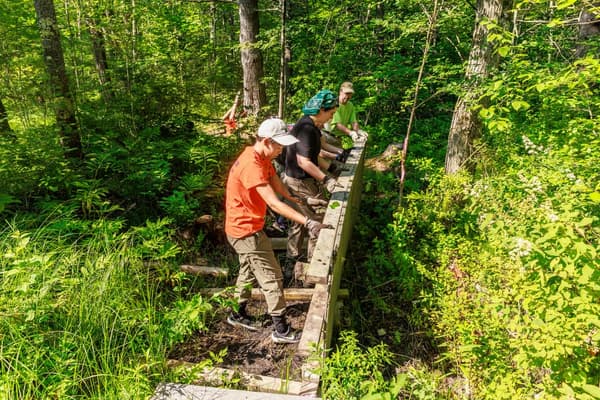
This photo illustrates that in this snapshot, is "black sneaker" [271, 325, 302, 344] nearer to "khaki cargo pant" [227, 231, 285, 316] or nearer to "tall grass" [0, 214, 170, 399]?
"khaki cargo pant" [227, 231, 285, 316]

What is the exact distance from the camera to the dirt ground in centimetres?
354

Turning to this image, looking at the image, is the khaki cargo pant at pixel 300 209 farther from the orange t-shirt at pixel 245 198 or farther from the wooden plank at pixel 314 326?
the orange t-shirt at pixel 245 198

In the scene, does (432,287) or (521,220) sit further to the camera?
(432,287)

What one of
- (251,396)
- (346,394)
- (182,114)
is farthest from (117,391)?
(182,114)

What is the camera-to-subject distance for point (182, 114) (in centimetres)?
792

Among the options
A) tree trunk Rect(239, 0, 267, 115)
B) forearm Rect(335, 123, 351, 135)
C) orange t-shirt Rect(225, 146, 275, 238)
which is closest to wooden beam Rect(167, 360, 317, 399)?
orange t-shirt Rect(225, 146, 275, 238)

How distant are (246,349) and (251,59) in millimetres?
6555

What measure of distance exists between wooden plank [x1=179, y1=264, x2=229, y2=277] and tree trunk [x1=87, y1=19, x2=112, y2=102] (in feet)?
14.8

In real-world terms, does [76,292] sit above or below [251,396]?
above

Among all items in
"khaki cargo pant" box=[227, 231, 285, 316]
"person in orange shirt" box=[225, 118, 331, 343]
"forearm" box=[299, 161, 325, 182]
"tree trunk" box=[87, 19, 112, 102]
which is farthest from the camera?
"tree trunk" box=[87, 19, 112, 102]

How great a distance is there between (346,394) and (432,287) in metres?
2.90

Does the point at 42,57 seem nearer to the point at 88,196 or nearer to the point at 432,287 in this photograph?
the point at 88,196

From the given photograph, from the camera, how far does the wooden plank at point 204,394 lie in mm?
2580

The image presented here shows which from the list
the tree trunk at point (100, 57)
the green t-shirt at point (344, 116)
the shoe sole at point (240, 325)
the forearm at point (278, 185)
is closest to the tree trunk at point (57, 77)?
the tree trunk at point (100, 57)
